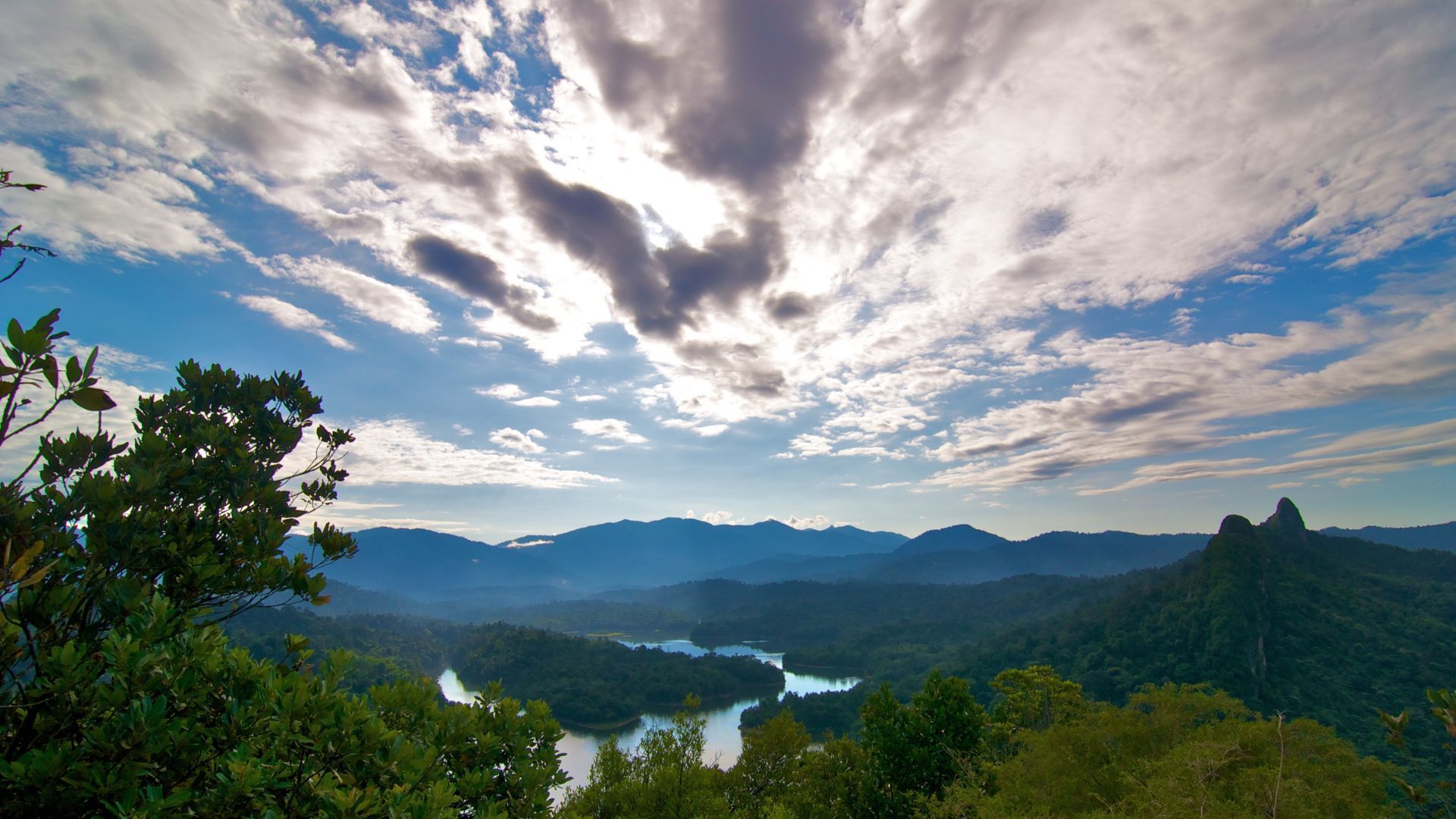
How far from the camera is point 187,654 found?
3285 mm

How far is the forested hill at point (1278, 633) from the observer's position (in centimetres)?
4472

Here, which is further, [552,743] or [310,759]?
[552,743]

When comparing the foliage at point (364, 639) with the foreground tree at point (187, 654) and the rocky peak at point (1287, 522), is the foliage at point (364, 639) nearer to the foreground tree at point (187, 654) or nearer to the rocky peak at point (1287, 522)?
the foreground tree at point (187, 654)

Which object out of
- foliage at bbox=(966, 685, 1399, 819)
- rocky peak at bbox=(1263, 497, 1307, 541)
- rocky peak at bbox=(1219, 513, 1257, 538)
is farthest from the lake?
rocky peak at bbox=(1263, 497, 1307, 541)

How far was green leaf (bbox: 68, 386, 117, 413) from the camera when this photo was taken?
3.12 meters

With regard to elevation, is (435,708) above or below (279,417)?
below

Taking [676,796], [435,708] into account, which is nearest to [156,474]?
[435,708]

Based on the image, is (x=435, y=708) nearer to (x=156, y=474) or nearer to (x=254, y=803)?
(x=254, y=803)

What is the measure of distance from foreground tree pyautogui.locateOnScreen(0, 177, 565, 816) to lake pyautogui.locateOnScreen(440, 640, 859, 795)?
90.7 feet

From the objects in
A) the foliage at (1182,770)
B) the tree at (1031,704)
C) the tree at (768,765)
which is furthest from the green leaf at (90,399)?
the tree at (1031,704)

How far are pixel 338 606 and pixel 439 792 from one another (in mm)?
242829

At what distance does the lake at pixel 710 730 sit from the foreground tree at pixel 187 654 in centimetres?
2764

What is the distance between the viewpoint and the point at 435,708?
569 cm

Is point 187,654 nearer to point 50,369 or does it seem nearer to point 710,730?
point 50,369
